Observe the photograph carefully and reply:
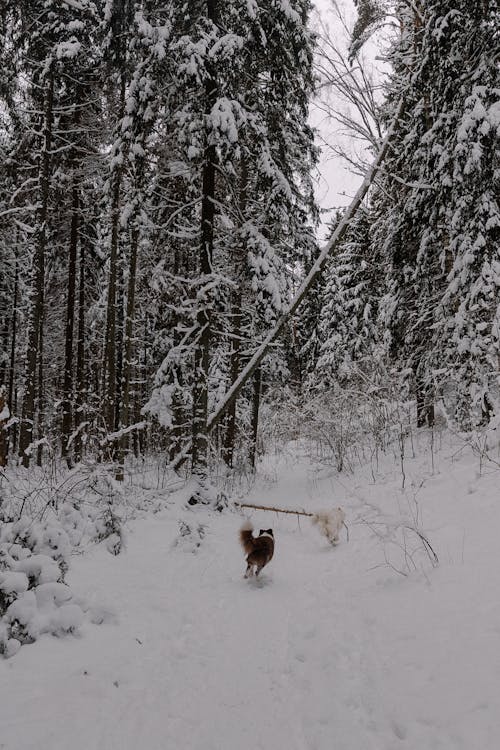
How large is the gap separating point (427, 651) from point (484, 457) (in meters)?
4.57

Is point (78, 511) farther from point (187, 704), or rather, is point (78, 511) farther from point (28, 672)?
point (187, 704)

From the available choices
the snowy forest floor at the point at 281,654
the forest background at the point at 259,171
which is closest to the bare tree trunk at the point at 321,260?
the forest background at the point at 259,171

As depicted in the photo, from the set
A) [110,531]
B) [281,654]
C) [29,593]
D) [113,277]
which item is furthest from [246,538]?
[113,277]

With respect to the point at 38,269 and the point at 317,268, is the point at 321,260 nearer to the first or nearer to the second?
the point at 317,268

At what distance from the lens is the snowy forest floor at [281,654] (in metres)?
2.27

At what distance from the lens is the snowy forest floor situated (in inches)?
89.5

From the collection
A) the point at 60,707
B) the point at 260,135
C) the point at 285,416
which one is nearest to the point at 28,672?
the point at 60,707

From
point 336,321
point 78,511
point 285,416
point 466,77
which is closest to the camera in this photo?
point 78,511

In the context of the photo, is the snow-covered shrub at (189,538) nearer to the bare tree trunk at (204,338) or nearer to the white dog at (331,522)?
the white dog at (331,522)

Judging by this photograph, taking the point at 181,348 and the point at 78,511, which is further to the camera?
the point at 181,348

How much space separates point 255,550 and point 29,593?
2.32 m

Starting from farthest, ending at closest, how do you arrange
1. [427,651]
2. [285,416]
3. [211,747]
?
1. [285,416]
2. [427,651]
3. [211,747]

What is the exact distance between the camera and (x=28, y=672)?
102 inches

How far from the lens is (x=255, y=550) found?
187 inches
